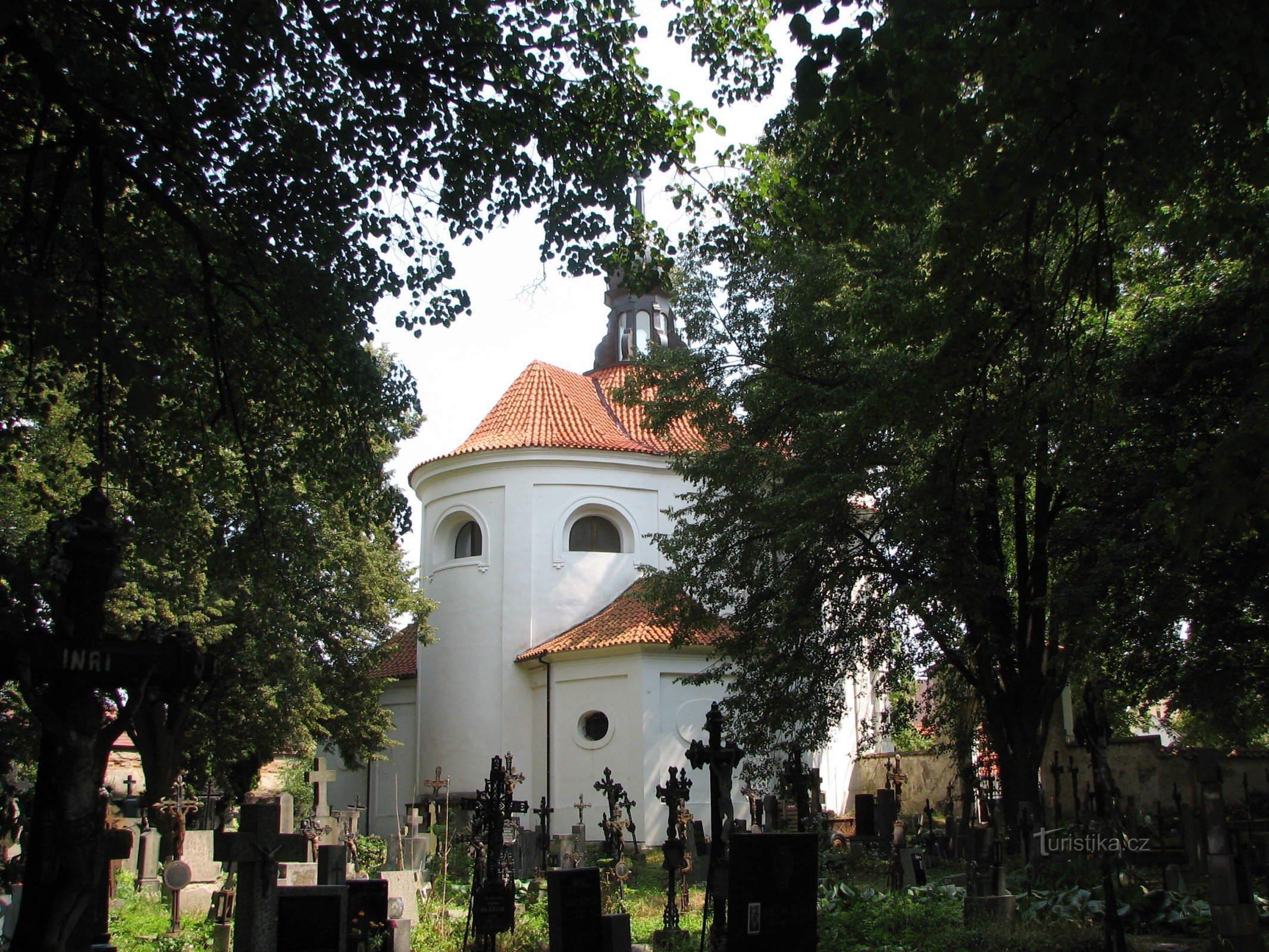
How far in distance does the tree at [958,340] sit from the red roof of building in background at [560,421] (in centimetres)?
781

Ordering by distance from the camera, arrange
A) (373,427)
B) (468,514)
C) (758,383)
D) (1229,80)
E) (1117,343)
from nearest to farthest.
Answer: (1229,80)
(373,427)
(1117,343)
(758,383)
(468,514)

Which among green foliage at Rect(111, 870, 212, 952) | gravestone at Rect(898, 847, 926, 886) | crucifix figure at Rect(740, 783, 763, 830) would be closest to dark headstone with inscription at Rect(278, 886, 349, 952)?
green foliage at Rect(111, 870, 212, 952)

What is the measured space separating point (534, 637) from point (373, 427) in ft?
47.6

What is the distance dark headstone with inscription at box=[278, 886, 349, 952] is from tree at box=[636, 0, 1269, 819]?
5.39 meters

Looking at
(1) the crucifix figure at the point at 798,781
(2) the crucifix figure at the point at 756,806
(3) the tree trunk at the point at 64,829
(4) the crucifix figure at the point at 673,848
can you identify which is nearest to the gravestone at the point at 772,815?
(2) the crucifix figure at the point at 756,806

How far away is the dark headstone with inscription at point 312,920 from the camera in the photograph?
7.13 metres

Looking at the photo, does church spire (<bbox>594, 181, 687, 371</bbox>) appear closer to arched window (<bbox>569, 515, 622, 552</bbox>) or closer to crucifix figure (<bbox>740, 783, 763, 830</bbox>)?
arched window (<bbox>569, 515, 622, 552</bbox>)

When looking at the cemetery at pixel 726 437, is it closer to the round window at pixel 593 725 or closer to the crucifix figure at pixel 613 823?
the crucifix figure at pixel 613 823

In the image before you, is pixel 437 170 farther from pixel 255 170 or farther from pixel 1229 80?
pixel 1229 80

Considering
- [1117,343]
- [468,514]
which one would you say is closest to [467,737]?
[468,514]

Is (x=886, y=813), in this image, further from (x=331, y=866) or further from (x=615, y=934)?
(x=615, y=934)

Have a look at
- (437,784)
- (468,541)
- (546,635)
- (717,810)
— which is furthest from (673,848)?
(468,541)

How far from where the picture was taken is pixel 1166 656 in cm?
1253

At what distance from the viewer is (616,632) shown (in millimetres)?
21953
